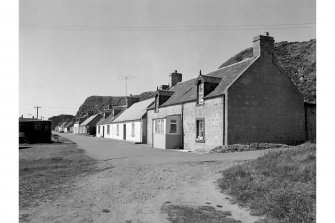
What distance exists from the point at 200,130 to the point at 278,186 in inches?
625

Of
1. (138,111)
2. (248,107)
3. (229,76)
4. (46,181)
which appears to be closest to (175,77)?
(138,111)

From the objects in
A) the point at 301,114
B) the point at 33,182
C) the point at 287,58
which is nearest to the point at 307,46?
the point at 287,58

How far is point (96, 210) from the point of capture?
24.3 feet

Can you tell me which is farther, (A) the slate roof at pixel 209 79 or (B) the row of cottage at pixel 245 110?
(A) the slate roof at pixel 209 79

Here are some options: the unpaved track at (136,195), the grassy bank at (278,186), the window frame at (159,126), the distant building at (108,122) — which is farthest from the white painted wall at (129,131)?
the grassy bank at (278,186)

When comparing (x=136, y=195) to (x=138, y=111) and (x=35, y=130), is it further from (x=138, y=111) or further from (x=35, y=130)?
(x=138, y=111)

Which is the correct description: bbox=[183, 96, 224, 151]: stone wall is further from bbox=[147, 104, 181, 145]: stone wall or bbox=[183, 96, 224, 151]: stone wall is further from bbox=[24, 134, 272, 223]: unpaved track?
bbox=[24, 134, 272, 223]: unpaved track

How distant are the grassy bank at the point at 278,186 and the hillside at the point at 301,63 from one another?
28868mm

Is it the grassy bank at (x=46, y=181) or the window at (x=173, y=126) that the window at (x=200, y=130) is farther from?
the grassy bank at (x=46, y=181)

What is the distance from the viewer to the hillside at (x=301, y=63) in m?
42.8

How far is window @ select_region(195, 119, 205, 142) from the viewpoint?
23.5m

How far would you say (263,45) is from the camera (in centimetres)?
2277

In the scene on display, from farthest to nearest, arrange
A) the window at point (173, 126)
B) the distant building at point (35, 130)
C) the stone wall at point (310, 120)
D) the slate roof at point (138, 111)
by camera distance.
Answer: the slate roof at point (138, 111) → the distant building at point (35, 130) → the window at point (173, 126) → the stone wall at point (310, 120)

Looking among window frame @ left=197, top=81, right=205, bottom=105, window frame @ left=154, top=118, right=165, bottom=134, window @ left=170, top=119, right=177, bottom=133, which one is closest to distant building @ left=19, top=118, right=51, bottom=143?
window frame @ left=154, top=118, right=165, bottom=134
